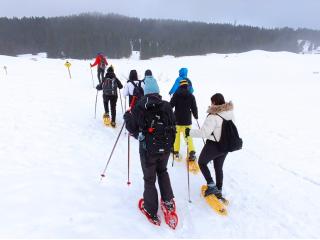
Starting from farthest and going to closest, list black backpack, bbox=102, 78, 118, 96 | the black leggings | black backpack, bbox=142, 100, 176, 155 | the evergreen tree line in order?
1. the evergreen tree line
2. black backpack, bbox=102, 78, 118, 96
3. the black leggings
4. black backpack, bbox=142, 100, 176, 155

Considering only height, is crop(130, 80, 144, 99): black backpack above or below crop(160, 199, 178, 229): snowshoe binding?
above

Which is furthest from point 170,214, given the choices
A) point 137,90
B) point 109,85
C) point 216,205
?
point 109,85

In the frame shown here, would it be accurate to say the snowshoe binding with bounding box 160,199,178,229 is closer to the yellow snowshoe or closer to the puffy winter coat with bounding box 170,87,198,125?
the yellow snowshoe

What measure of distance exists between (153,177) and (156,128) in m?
0.89

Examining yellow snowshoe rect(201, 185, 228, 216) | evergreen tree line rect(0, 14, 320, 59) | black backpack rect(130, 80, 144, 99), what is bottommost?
yellow snowshoe rect(201, 185, 228, 216)

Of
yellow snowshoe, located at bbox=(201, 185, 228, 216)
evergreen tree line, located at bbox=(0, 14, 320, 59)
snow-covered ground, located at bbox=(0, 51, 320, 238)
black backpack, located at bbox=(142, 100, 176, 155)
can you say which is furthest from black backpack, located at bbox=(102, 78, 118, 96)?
evergreen tree line, located at bbox=(0, 14, 320, 59)

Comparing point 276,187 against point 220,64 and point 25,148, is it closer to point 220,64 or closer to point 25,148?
point 25,148

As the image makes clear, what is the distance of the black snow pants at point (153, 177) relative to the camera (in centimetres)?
494

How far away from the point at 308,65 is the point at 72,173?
116 feet

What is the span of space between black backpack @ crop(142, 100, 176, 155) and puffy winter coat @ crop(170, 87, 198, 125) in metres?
2.69

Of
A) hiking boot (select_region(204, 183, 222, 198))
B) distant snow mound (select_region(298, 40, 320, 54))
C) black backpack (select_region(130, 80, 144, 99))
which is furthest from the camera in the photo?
distant snow mound (select_region(298, 40, 320, 54))

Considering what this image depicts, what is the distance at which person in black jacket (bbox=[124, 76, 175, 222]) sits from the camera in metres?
4.79

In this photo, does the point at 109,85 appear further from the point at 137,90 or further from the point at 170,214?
the point at 170,214

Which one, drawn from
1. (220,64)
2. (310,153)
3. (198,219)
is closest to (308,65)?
(220,64)
